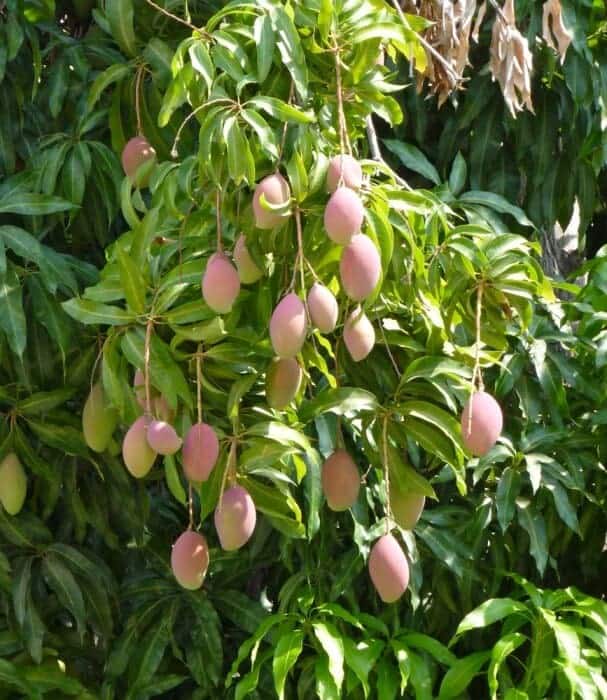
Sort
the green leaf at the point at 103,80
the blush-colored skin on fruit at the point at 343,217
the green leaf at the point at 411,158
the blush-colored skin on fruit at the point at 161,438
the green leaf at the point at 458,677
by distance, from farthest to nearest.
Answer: the green leaf at the point at 411,158 → the green leaf at the point at 458,677 → the green leaf at the point at 103,80 → the blush-colored skin on fruit at the point at 161,438 → the blush-colored skin on fruit at the point at 343,217

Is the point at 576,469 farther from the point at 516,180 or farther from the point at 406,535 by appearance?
the point at 516,180

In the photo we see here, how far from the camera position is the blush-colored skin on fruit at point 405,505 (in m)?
1.69

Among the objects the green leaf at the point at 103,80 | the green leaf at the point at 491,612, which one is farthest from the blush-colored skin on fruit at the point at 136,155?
the green leaf at the point at 491,612

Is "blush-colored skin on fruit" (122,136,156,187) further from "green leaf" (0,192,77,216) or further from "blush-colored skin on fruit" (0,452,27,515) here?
"blush-colored skin on fruit" (0,452,27,515)

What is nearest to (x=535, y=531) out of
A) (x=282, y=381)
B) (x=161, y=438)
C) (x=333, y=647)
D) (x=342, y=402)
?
(x=333, y=647)

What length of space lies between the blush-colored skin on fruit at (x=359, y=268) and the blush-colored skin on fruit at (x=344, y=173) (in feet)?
0.25

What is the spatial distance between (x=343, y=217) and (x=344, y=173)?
94 millimetres

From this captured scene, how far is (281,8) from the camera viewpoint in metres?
1.57

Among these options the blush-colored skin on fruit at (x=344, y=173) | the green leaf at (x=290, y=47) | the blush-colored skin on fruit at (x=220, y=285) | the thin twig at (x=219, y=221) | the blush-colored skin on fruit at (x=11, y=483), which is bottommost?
the blush-colored skin on fruit at (x=11, y=483)

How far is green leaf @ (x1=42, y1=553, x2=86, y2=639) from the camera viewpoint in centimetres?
220

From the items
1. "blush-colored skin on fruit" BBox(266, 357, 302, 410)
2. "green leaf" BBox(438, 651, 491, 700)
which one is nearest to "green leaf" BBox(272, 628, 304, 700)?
"green leaf" BBox(438, 651, 491, 700)

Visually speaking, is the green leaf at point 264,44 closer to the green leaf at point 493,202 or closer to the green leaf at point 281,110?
the green leaf at point 281,110

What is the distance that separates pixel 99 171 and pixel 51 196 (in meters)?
0.16

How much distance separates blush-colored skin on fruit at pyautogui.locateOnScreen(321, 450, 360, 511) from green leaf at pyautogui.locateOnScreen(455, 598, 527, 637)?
1.66 ft
